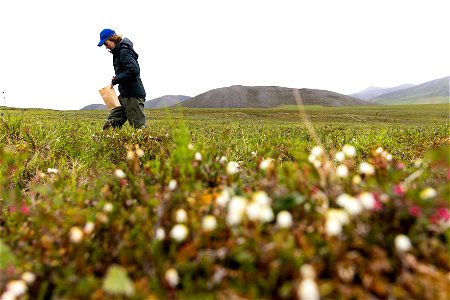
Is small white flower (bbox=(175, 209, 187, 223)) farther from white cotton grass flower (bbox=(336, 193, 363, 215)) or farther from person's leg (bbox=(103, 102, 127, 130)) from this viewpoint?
person's leg (bbox=(103, 102, 127, 130))

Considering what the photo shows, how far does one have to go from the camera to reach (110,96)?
1045cm

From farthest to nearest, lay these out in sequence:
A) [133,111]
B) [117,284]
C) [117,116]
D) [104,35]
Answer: [117,116]
[133,111]
[104,35]
[117,284]

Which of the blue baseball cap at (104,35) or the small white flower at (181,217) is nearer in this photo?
the small white flower at (181,217)

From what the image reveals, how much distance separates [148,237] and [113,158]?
17.1 feet

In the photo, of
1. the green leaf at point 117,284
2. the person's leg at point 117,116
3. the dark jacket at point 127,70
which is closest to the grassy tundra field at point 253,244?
the green leaf at point 117,284

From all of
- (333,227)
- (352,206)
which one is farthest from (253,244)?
(352,206)

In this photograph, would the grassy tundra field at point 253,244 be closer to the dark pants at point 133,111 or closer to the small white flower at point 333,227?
the small white flower at point 333,227

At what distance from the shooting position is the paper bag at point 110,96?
10351 mm

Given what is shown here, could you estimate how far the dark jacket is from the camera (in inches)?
387

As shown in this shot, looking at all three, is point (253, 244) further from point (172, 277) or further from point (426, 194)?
point (426, 194)

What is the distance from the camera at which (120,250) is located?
7.27 ft

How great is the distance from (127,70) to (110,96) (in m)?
1.08

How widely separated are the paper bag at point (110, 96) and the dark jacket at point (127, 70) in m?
0.28

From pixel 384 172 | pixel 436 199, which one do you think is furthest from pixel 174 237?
pixel 384 172
